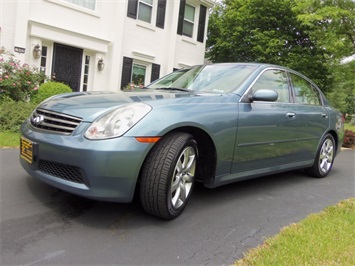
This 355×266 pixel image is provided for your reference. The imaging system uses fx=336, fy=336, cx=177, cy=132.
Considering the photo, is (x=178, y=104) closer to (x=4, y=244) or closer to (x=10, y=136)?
(x=4, y=244)

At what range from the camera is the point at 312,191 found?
4363mm

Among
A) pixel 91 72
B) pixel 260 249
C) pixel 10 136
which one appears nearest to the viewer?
pixel 260 249

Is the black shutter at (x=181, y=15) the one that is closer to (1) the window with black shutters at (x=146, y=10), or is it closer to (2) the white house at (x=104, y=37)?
(2) the white house at (x=104, y=37)

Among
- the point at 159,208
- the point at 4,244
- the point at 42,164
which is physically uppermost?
the point at 42,164

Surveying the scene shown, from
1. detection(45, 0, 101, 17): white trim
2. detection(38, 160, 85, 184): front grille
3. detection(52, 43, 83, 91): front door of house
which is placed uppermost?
detection(45, 0, 101, 17): white trim

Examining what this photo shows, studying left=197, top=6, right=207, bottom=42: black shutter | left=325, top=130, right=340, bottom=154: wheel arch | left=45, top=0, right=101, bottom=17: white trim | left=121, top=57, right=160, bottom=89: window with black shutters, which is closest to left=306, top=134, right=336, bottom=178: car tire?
left=325, top=130, right=340, bottom=154: wheel arch

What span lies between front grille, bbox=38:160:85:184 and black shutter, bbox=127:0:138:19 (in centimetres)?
1046

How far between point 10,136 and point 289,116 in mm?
4579

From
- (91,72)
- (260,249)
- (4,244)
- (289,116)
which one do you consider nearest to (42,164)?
(4,244)

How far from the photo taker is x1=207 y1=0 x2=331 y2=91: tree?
16781 mm

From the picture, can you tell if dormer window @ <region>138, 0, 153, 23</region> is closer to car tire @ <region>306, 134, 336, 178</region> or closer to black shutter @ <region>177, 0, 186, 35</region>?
black shutter @ <region>177, 0, 186, 35</region>

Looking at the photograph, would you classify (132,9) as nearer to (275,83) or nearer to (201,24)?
(201,24)

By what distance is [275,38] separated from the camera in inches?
674

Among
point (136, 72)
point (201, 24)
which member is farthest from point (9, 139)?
point (201, 24)
